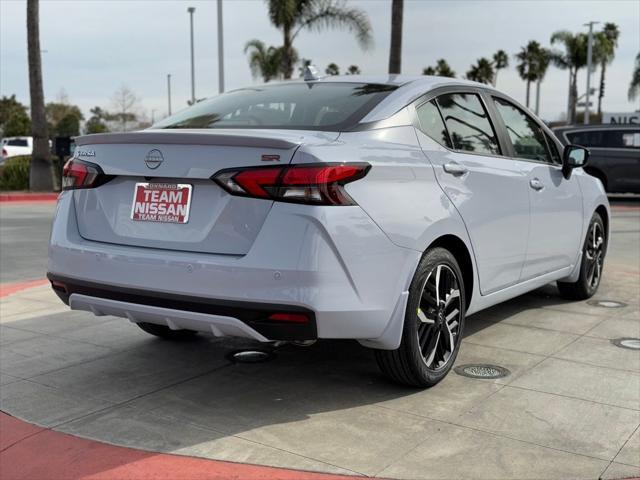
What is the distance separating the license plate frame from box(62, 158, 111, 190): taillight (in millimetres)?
268

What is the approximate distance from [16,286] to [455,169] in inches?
185

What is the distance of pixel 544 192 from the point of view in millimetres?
5125

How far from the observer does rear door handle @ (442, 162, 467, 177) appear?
398cm

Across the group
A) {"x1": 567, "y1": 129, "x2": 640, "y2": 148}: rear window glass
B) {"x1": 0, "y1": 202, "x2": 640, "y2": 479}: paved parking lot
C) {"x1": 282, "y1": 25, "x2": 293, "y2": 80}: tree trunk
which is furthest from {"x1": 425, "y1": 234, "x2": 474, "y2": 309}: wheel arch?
{"x1": 282, "y1": 25, "x2": 293, "y2": 80}: tree trunk

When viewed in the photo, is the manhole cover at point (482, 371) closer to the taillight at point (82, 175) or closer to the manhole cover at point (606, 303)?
the manhole cover at point (606, 303)

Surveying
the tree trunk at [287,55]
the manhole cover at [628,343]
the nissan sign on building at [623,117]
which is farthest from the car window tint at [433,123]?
the nissan sign on building at [623,117]

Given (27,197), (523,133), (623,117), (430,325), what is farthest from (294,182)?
(623,117)

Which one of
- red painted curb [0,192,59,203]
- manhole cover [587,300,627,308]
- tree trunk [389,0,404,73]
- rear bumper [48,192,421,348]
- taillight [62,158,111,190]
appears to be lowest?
red painted curb [0,192,59,203]

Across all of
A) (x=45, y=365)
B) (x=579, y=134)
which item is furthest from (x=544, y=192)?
(x=579, y=134)

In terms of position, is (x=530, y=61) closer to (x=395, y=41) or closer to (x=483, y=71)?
(x=483, y=71)

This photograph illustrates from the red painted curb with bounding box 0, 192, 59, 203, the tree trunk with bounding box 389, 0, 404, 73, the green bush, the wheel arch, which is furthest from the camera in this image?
the green bush

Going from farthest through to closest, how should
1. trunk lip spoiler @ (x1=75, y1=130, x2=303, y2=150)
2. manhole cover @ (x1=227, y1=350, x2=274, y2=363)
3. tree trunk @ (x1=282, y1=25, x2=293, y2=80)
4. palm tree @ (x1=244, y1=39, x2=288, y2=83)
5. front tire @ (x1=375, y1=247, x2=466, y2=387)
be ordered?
palm tree @ (x1=244, y1=39, x2=288, y2=83)
tree trunk @ (x1=282, y1=25, x2=293, y2=80)
manhole cover @ (x1=227, y1=350, x2=274, y2=363)
front tire @ (x1=375, y1=247, x2=466, y2=387)
trunk lip spoiler @ (x1=75, y1=130, x2=303, y2=150)

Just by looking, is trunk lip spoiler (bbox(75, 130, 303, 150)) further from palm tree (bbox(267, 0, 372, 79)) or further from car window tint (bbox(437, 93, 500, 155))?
palm tree (bbox(267, 0, 372, 79))

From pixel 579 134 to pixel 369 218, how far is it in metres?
16.1
